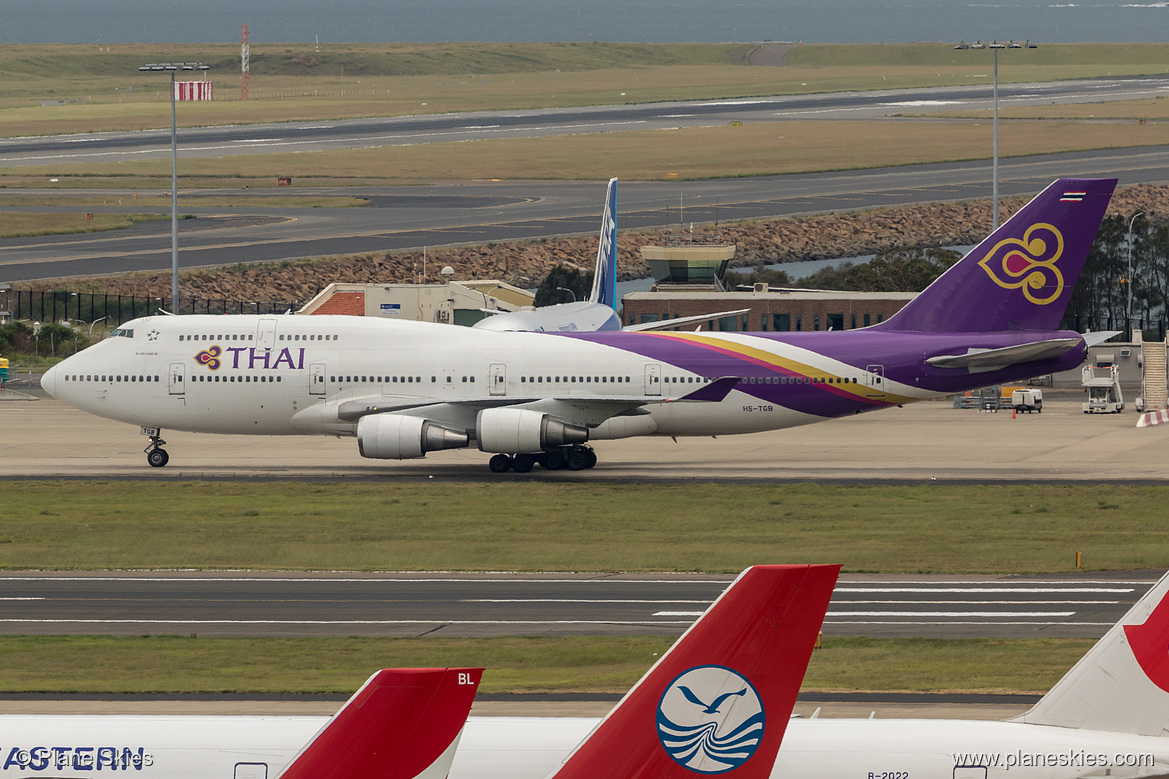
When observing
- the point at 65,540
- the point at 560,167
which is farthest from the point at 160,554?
the point at 560,167

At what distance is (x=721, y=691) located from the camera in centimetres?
1558

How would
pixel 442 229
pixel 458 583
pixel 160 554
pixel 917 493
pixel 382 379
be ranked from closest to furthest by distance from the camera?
pixel 458 583 → pixel 160 554 → pixel 917 493 → pixel 382 379 → pixel 442 229

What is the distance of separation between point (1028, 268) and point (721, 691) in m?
43.2

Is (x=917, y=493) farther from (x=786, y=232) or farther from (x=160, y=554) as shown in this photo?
(x=786, y=232)

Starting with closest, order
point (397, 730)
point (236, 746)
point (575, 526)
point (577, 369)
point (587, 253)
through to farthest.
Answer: point (397, 730), point (236, 746), point (575, 526), point (577, 369), point (587, 253)

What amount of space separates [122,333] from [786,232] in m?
86.8

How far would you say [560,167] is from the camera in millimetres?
172250

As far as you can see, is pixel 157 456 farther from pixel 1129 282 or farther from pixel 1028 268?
pixel 1129 282

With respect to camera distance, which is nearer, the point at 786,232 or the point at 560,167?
the point at 786,232

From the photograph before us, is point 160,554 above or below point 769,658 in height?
below

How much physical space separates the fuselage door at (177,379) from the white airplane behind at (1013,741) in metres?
42.3

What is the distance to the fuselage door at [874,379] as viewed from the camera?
183 ft

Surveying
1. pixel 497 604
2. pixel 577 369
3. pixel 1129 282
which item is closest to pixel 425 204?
pixel 1129 282

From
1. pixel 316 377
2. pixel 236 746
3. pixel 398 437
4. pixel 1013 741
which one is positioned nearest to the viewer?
pixel 236 746
